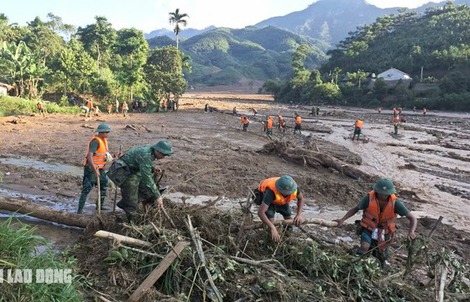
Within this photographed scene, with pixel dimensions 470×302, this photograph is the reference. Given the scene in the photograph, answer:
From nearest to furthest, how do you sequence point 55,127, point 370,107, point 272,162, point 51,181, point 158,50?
point 51,181 < point 272,162 < point 55,127 < point 158,50 < point 370,107

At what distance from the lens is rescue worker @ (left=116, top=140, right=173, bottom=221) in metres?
5.13

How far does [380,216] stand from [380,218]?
26 millimetres

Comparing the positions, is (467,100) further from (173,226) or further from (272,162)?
(173,226)

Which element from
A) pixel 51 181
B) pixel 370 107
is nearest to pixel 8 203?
pixel 51 181

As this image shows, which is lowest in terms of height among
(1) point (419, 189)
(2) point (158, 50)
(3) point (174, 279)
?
(1) point (419, 189)

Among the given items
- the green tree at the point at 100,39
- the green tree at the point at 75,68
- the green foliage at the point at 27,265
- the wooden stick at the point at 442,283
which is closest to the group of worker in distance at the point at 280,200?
the wooden stick at the point at 442,283

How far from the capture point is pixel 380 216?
196 inches

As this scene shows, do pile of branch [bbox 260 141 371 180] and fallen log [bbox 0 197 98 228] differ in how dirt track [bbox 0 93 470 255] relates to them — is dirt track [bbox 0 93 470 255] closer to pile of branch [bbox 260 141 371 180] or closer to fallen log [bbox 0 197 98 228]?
pile of branch [bbox 260 141 371 180]

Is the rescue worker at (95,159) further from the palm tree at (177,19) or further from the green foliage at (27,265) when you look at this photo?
the palm tree at (177,19)

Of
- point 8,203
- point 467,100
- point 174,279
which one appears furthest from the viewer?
point 467,100

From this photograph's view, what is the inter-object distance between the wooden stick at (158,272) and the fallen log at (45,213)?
85.3 inches

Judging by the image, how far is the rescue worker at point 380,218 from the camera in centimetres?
483

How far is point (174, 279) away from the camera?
4012mm

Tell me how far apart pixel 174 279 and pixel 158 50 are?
1479 inches
